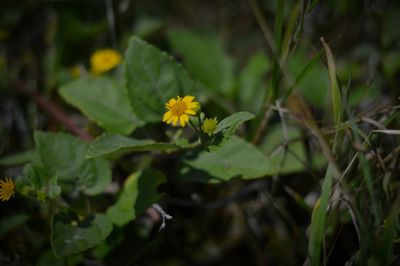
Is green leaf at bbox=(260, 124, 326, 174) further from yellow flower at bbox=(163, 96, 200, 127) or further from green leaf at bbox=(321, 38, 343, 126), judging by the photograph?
yellow flower at bbox=(163, 96, 200, 127)

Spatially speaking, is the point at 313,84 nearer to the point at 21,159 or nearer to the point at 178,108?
the point at 178,108

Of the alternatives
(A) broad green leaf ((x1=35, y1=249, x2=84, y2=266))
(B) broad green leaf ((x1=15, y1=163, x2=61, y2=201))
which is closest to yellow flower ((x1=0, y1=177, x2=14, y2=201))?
(B) broad green leaf ((x1=15, y1=163, x2=61, y2=201))

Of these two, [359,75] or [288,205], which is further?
[359,75]

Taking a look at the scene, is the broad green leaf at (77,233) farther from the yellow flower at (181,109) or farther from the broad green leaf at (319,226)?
the broad green leaf at (319,226)

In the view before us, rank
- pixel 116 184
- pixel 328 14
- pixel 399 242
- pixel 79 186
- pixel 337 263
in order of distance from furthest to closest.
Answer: pixel 328 14, pixel 116 184, pixel 337 263, pixel 79 186, pixel 399 242

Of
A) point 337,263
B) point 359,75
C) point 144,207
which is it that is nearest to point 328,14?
point 359,75

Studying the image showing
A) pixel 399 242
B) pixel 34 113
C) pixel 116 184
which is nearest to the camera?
pixel 399 242

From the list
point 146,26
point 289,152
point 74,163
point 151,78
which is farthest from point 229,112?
point 146,26

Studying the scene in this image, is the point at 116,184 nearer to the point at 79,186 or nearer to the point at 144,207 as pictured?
the point at 79,186
